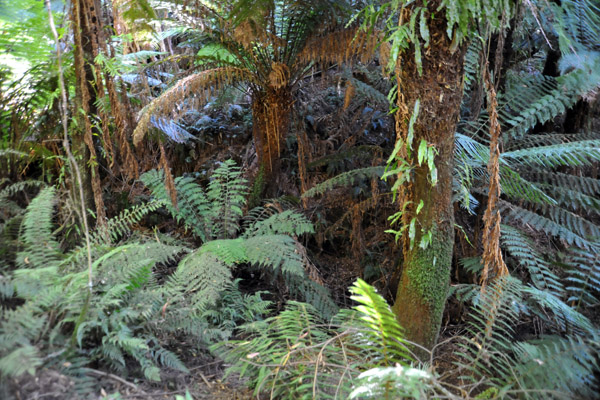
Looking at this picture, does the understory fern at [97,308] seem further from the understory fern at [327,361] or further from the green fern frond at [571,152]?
the green fern frond at [571,152]

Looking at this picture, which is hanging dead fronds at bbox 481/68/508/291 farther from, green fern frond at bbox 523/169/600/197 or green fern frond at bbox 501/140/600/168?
green fern frond at bbox 523/169/600/197

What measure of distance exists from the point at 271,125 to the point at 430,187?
2.22 m

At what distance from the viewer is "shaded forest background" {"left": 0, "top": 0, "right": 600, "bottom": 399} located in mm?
2059

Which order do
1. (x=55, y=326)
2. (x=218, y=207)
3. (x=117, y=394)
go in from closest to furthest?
(x=117, y=394)
(x=55, y=326)
(x=218, y=207)

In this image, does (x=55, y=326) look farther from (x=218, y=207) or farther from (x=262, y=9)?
(x=262, y=9)

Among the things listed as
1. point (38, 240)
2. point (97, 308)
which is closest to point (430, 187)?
point (97, 308)

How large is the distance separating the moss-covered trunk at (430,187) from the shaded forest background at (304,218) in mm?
11

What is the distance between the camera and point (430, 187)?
2338mm

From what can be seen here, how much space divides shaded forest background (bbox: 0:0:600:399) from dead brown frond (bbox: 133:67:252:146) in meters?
0.02

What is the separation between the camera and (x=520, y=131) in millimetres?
3723

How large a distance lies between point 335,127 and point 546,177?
247 cm

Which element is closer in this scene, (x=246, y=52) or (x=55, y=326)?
(x=55, y=326)

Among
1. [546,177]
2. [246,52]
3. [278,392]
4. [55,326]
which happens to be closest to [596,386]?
[278,392]

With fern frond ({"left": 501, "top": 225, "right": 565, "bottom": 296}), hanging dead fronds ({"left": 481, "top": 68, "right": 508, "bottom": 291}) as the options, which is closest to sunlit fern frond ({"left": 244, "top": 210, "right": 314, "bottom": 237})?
hanging dead fronds ({"left": 481, "top": 68, "right": 508, "bottom": 291})
